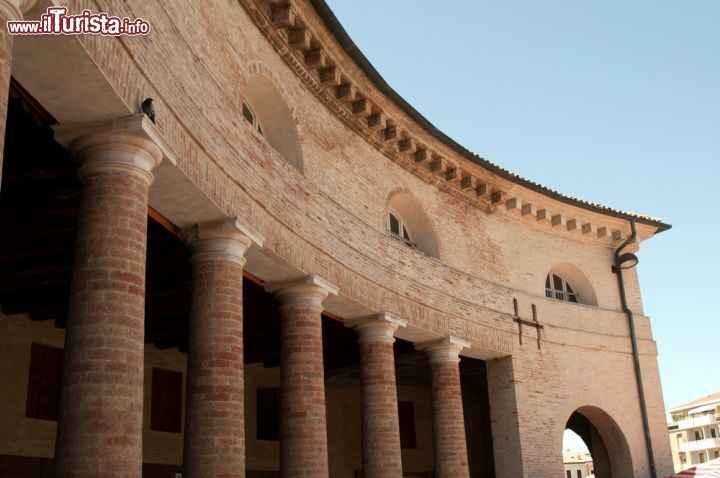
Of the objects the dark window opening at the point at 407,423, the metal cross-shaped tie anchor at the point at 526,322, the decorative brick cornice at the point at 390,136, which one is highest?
the decorative brick cornice at the point at 390,136

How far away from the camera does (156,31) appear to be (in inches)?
333

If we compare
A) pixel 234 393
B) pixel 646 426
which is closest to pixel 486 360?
pixel 646 426

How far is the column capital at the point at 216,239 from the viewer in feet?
32.2

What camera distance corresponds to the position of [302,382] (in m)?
11.7

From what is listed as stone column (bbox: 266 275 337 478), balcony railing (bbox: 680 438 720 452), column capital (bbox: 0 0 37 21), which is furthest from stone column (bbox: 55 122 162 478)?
balcony railing (bbox: 680 438 720 452)

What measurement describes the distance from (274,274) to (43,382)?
227 inches

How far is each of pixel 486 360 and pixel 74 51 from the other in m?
13.3

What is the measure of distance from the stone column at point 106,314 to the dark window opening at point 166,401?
32.9 ft

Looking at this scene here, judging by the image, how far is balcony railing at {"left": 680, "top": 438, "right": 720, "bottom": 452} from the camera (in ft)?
231

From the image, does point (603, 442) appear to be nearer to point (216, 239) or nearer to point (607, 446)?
point (607, 446)

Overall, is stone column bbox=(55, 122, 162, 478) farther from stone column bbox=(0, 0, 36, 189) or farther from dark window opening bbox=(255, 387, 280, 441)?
dark window opening bbox=(255, 387, 280, 441)

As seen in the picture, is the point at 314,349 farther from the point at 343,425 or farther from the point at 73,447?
the point at 343,425

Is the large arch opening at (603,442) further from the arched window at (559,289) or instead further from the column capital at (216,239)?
the column capital at (216,239)

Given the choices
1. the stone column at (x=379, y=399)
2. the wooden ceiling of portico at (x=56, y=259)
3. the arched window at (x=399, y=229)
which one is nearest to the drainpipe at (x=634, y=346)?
the wooden ceiling of portico at (x=56, y=259)
